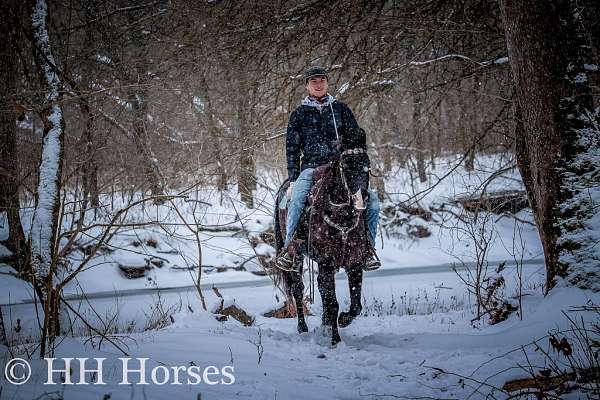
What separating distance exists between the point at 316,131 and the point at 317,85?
19.5 inches

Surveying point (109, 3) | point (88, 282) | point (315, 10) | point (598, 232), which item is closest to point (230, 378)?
point (598, 232)

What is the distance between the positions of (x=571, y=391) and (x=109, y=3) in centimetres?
718

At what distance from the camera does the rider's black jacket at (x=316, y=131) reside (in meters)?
3.90

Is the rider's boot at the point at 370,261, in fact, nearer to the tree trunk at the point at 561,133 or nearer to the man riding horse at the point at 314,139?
the man riding horse at the point at 314,139

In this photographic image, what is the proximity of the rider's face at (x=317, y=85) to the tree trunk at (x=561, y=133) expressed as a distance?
1.85 m

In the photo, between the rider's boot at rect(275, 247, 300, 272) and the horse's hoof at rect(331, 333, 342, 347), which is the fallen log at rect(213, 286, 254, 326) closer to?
the rider's boot at rect(275, 247, 300, 272)

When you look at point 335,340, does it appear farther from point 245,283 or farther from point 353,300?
point 245,283

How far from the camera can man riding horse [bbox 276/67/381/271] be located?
3795 millimetres

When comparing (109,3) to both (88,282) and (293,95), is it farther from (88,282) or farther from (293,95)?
(88,282)

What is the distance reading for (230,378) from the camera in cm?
236

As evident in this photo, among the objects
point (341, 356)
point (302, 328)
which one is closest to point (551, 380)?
point (341, 356)

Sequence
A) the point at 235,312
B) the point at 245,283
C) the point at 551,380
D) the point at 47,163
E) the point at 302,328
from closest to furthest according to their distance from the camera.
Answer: the point at 551,380 < the point at 302,328 < the point at 47,163 < the point at 235,312 < the point at 245,283

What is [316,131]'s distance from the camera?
3914 millimetres

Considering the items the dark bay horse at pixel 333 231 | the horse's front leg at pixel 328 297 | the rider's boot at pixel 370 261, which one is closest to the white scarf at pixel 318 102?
the dark bay horse at pixel 333 231
